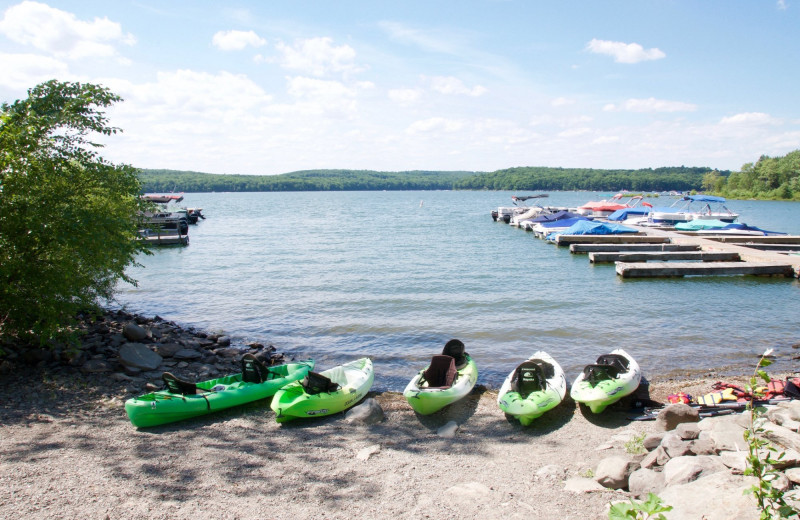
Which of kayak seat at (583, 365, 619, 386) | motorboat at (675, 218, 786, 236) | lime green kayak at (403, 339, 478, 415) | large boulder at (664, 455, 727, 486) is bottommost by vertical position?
lime green kayak at (403, 339, 478, 415)

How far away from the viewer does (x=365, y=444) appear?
8.06 m

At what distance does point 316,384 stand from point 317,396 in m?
0.23

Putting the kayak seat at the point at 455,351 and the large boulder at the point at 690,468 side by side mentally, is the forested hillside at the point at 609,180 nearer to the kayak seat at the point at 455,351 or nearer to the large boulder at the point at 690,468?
the kayak seat at the point at 455,351

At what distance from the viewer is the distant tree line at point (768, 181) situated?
10400 cm

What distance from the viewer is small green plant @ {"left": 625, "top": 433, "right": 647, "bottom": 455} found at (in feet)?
23.3

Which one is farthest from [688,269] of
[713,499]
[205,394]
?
→ [205,394]

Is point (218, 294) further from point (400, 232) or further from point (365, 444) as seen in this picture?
point (400, 232)

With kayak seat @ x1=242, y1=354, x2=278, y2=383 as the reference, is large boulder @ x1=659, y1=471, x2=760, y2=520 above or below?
above

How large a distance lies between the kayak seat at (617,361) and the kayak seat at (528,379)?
135cm

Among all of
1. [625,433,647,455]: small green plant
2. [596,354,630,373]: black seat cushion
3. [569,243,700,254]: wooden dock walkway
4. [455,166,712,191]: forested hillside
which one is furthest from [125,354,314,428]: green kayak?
[455,166,712,191]: forested hillside

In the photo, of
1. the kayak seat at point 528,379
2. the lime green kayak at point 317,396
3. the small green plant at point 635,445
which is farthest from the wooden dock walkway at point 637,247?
the small green plant at point 635,445

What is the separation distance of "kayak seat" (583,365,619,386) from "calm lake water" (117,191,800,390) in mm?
1863

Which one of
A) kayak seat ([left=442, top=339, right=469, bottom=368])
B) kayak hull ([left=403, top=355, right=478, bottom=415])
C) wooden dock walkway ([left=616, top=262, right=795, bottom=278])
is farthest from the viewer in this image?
wooden dock walkway ([left=616, top=262, right=795, bottom=278])

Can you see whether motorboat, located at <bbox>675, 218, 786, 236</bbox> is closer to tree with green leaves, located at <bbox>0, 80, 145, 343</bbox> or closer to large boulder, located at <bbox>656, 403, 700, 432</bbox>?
large boulder, located at <bbox>656, 403, 700, 432</bbox>
